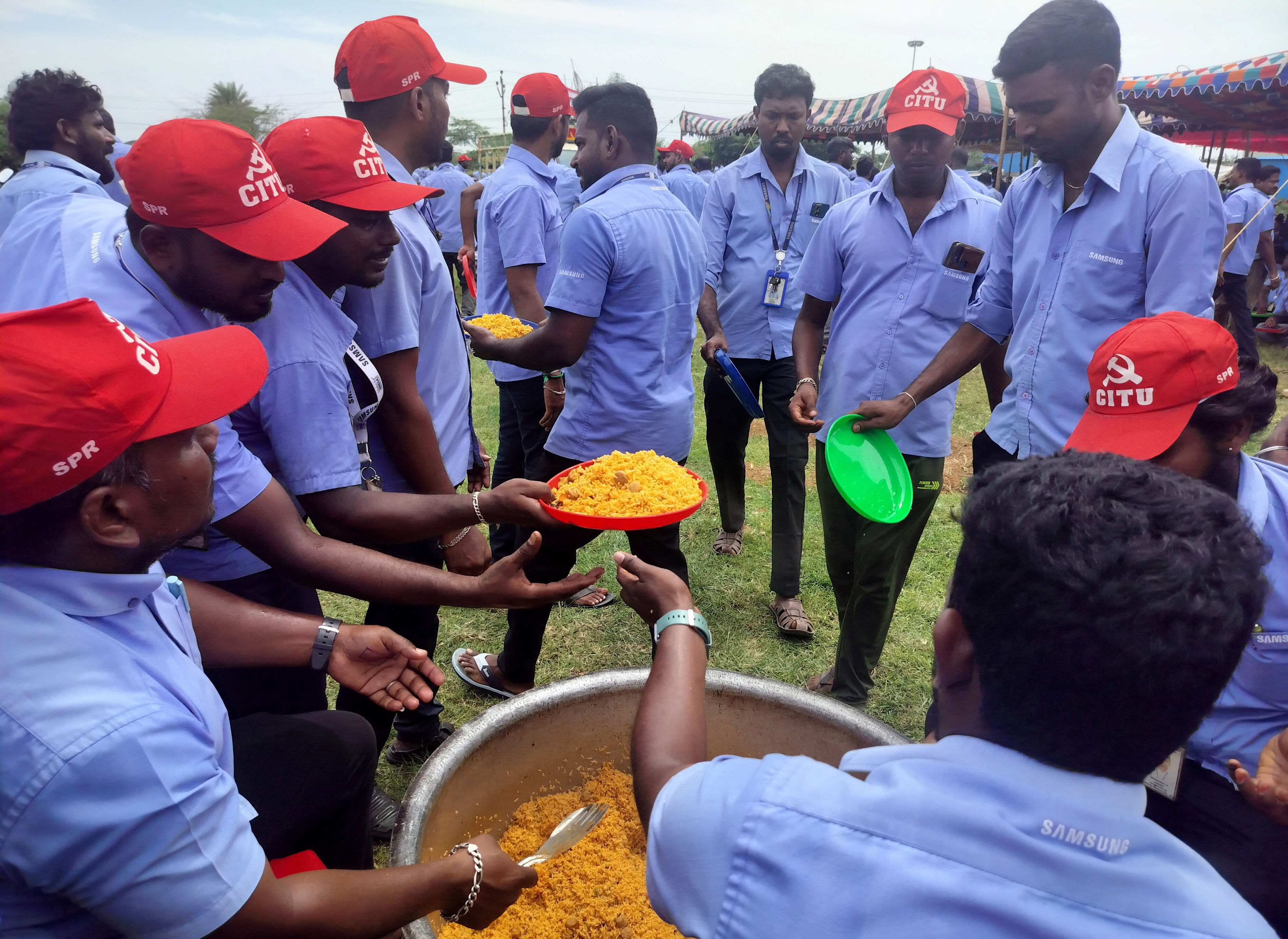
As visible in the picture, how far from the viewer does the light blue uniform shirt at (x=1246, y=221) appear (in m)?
8.06

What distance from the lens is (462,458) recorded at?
9.59 feet

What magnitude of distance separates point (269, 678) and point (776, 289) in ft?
10.7

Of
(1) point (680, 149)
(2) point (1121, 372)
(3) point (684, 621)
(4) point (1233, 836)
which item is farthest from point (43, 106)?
(1) point (680, 149)

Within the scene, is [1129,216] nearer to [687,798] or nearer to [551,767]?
[687,798]

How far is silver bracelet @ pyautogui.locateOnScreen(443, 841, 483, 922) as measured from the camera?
5.12ft

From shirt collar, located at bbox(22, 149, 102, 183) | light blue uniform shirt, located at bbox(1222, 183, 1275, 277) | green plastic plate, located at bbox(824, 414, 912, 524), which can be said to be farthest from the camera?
light blue uniform shirt, located at bbox(1222, 183, 1275, 277)

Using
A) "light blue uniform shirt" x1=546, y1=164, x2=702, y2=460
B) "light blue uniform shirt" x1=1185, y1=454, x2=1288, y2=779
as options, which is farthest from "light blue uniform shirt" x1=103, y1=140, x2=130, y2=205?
"light blue uniform shirt" x1=1185, y1=454, x2=1288, y2=779

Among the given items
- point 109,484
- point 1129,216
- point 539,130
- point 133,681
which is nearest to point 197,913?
point 133,681

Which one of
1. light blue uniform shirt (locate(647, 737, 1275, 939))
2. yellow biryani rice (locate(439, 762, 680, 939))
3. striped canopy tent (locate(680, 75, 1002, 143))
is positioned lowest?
yellow biryani rice (locate(439, 762, 680, 939))

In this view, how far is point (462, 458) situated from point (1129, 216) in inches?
91.5

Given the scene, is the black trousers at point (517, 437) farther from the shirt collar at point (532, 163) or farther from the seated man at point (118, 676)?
the seated man at point (118, 676)

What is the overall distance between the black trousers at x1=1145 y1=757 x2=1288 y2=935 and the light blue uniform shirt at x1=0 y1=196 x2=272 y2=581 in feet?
7.73

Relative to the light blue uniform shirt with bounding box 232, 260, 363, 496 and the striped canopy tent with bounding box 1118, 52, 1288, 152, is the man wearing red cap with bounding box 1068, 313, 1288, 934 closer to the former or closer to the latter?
the light blue uniform shirt with bounding box 232, 260, 363, 496

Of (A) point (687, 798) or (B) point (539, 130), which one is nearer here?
(A) point (687, 798)
